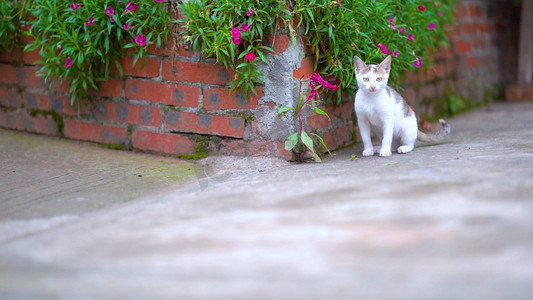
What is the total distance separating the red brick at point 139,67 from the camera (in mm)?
3594

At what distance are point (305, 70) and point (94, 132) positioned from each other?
1370mm

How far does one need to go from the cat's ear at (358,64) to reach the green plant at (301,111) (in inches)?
5.7

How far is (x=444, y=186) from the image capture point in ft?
7.93

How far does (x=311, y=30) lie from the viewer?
3336 mm

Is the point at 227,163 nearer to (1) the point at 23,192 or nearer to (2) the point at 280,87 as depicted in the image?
(2) the point at 280,87

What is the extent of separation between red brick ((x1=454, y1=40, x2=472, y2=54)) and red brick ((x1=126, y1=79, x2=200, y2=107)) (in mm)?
2902

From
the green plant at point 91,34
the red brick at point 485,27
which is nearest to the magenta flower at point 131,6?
the green plant at point 91,34

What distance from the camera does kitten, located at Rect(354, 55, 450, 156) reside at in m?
3.26

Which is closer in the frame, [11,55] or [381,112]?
[381,112]

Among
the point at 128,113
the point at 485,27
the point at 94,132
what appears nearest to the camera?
the point at 128,113

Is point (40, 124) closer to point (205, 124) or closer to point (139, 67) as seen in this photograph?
point (139, 67)

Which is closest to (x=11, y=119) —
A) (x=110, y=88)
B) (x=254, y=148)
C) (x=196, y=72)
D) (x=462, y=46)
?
(x=110, y=88)

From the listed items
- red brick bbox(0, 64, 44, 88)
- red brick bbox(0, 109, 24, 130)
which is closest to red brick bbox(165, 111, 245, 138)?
red brick bbox(0, 64, 44, 88)

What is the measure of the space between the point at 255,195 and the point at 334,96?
1245 mm
